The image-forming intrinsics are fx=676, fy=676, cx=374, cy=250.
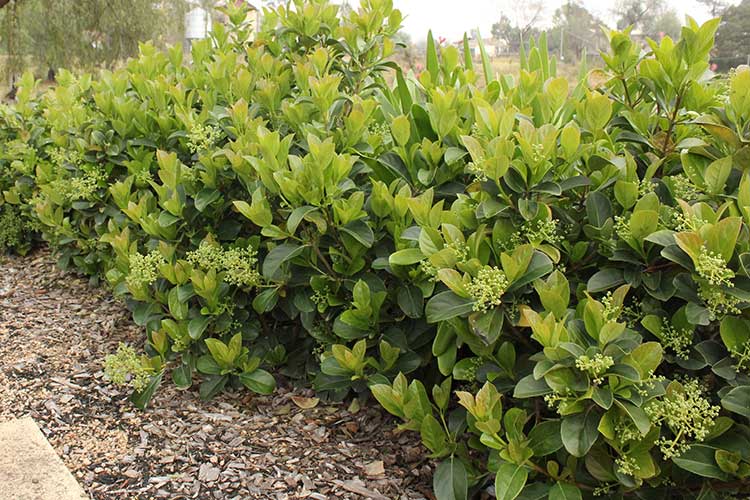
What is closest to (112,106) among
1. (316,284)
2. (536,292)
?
(316,284)

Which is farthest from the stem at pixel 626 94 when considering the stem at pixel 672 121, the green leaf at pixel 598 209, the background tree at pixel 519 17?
the background tree at pixel 519 17

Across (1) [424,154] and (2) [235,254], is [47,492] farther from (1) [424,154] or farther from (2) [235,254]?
(1) [424,154]

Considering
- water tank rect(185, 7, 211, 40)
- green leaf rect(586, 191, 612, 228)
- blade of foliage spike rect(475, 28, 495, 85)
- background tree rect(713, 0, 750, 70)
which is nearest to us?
green leaf rect(586, 191, 612, 228)

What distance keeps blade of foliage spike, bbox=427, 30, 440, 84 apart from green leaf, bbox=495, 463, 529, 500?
4.87 ft

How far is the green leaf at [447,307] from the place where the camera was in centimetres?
153

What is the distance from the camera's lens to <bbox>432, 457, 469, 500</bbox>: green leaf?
165cm

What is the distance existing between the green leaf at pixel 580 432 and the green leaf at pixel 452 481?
1.17 ft

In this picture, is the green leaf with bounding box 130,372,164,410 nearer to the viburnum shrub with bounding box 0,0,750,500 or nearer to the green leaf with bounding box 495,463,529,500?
the viburnum shrub with bounding box 0,0,750,500

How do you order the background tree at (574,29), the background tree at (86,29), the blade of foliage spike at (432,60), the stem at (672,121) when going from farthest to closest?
1. the background tree at (574,29)
2. the background tree at (86,29)
3. the blade of foliage spike at (432,60)
4. the stem at (672,121)

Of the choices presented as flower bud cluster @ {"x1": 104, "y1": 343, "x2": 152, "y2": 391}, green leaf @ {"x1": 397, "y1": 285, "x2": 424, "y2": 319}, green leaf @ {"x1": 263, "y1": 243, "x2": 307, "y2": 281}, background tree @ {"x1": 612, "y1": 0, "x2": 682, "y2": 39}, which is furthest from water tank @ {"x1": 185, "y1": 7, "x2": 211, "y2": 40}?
green leaf @ {"x1": 397, "y1": 285, "x2": 424, "y2": 319}

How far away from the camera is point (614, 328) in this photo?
4.39 ft

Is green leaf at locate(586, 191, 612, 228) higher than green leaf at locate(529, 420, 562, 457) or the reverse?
higher

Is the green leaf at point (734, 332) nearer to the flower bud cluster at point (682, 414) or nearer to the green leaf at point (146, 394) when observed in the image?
the flower bud cluster at point (682, 414)

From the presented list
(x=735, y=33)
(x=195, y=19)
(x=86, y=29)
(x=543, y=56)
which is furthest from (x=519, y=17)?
(x=543, y=56)
